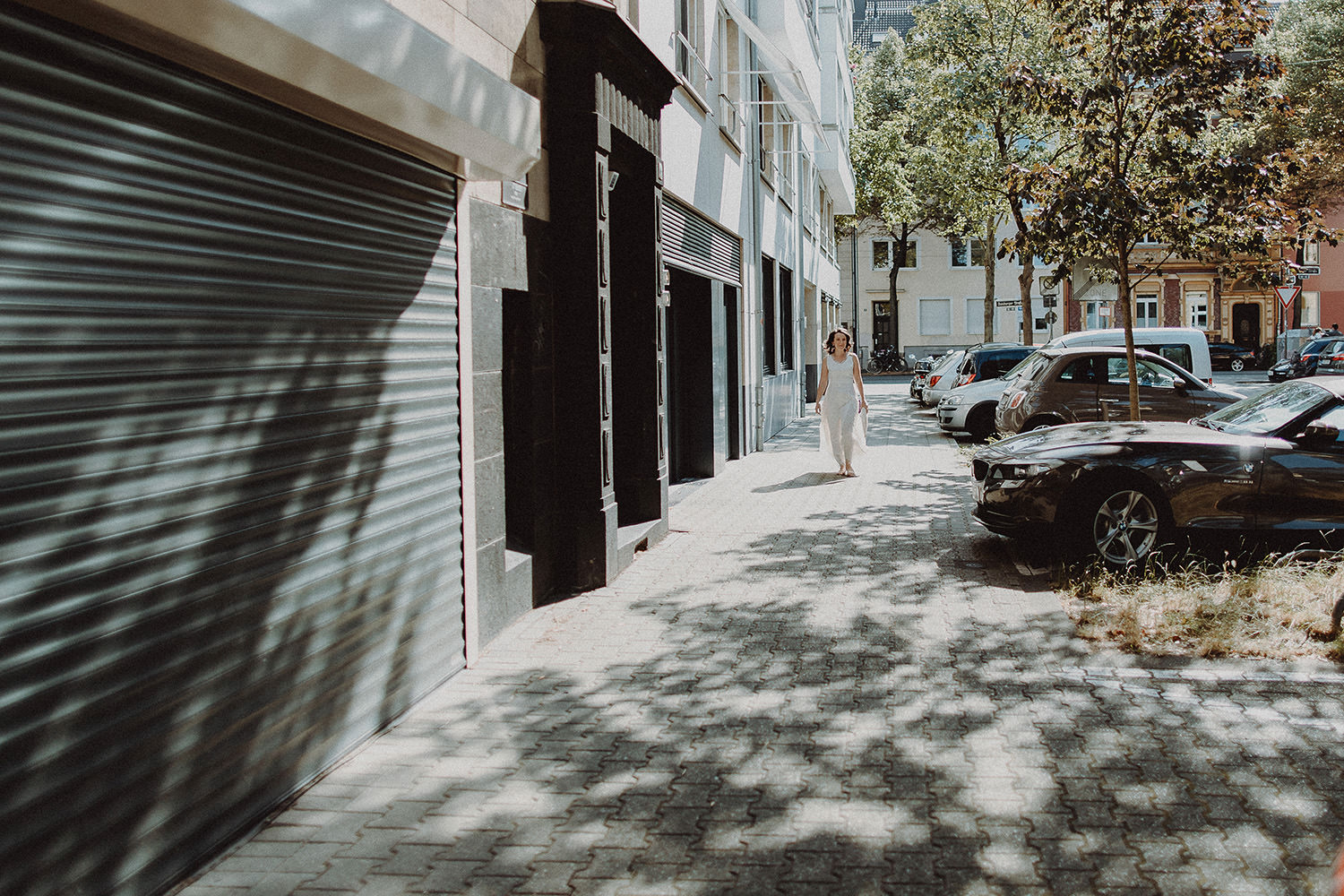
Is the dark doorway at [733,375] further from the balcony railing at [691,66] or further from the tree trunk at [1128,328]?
the tree trunk at [1128,328]

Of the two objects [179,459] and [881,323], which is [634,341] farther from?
[881,323]

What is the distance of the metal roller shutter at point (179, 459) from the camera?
3121 mm

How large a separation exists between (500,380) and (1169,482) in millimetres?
4584

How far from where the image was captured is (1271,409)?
347 inches

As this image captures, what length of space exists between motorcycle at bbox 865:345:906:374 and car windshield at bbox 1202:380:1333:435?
46.6m

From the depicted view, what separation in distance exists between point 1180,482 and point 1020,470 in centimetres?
107

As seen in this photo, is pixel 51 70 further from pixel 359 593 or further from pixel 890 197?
pixel 890 197

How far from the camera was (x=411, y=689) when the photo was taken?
18.6 ft

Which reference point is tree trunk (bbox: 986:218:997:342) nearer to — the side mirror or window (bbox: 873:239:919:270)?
window (bbox: 873:239:919:270)

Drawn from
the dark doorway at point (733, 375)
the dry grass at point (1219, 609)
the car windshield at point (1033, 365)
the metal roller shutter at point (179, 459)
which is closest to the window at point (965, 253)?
the car windshield at point (1033, 365)

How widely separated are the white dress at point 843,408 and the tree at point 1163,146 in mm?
3430

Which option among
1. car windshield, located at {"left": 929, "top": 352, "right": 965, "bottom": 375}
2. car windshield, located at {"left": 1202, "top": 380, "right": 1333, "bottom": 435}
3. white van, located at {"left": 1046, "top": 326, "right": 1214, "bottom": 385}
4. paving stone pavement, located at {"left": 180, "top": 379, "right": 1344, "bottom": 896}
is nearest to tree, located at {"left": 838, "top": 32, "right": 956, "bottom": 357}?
car windshield, located at {"left": 929, "top": 352, "right": 965, "bottom": 375}

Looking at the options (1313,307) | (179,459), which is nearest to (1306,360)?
(1313,307)

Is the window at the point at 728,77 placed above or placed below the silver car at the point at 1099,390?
above
